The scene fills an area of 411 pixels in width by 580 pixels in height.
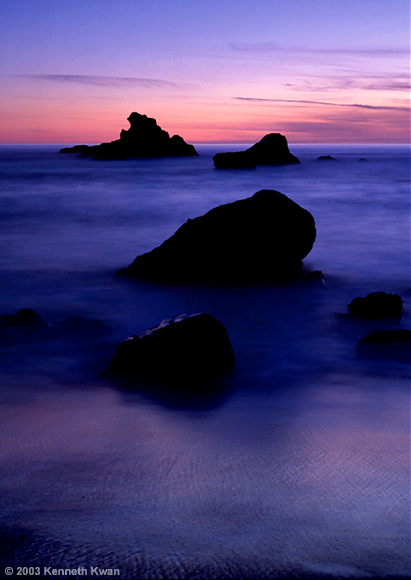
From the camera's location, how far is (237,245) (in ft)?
29.6

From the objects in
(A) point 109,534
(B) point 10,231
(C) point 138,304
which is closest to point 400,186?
(B) point 10,231

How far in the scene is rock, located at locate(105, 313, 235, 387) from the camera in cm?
498

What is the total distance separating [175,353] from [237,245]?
4299 millimetres

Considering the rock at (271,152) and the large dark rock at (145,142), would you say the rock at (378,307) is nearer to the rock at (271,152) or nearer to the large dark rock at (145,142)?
the rock at (271,152)

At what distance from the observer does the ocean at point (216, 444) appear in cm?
235

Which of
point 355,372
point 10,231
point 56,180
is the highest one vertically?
point 56,180

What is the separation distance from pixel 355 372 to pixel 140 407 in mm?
2376

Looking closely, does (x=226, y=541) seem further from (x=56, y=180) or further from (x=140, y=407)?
(x=56, y=180)

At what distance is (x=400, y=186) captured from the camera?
3216cm

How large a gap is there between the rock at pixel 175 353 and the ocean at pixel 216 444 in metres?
0.24

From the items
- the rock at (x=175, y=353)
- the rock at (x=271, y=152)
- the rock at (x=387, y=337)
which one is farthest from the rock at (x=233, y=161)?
the rock at (x=175, y=353)

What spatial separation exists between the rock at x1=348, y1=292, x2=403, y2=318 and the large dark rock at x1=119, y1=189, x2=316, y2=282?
2.06m

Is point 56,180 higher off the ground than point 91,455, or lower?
higher

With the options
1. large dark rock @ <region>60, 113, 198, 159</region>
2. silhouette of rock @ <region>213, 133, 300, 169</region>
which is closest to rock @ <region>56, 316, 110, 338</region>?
silhouette of rock @ <region>213, 133, 300, 169</region>
